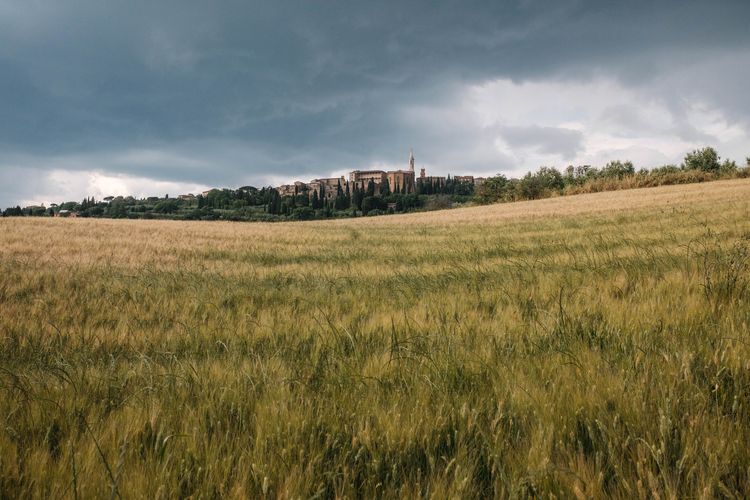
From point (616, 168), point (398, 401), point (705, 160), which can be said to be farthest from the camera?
point (616, 168)

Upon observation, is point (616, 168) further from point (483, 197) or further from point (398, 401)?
point (398, 401)

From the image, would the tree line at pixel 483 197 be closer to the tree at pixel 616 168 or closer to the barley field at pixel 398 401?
the tree at pixel 616 168

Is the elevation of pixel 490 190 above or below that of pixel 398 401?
above

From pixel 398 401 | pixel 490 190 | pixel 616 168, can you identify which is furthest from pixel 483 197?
pixel 398 401

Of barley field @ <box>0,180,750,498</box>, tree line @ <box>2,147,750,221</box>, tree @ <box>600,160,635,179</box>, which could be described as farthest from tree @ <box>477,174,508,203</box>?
barley field @ <box>0,180,750,498</box>

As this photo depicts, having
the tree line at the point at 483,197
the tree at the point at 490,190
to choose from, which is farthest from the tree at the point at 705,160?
the tree at the point at 490,190

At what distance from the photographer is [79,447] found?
1.61m

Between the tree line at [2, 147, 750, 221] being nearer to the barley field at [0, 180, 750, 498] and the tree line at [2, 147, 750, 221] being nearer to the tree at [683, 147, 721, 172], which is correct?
the tree at [683, 147, 721, 172]

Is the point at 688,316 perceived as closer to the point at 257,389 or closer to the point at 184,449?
the point at 257,389

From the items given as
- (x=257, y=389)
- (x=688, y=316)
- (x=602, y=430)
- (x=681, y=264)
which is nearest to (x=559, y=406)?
(x=602, y=430)

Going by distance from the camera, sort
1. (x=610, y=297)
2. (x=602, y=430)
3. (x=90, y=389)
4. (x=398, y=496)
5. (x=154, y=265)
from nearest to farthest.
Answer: (x=398, y=496), (x=602, y=430), (x=90, y=389), (x=610, y=297), (x=154, y=265)

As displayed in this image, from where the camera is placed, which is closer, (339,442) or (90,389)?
(339,442)

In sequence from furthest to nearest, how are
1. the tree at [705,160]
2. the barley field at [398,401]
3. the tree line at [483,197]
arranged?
the tree at [705,160] < the tree line at [483,197] < the barley field at [398,401]

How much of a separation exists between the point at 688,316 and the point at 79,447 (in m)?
4.20
